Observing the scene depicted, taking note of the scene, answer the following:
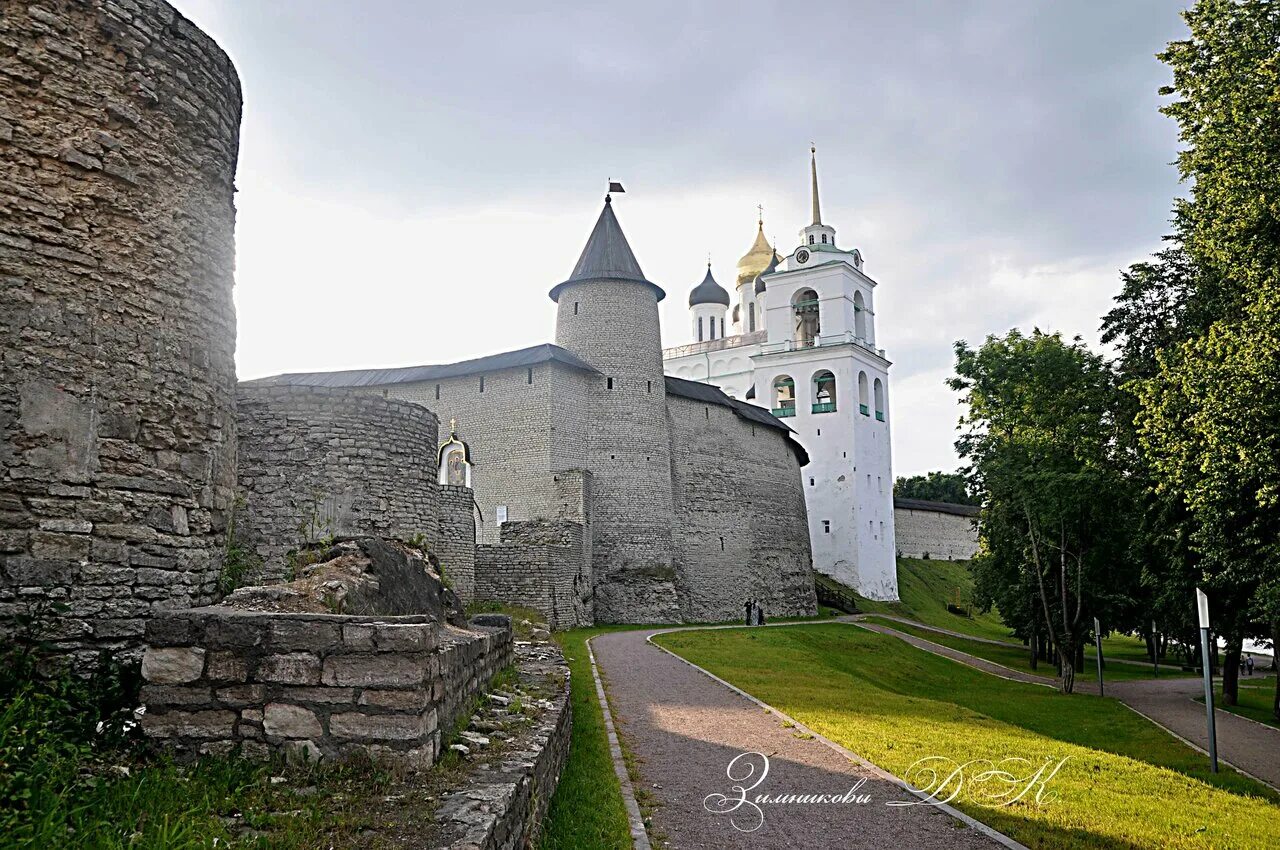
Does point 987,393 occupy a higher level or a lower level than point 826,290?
lower

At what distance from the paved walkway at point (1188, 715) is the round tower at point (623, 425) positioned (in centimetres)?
979

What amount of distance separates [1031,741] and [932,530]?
60.4 meters

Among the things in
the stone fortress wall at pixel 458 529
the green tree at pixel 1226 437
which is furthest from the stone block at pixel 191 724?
the stone fortress wall at pixel 458 529

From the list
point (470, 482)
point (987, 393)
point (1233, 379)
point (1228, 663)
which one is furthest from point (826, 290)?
point (1233, 379)

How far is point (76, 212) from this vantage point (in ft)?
20.7

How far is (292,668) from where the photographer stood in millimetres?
5098

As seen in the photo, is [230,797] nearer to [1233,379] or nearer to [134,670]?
[134,670]

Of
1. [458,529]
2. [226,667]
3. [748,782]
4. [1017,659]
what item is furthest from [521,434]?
[226,667]

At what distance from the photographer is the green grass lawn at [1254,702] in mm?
19397

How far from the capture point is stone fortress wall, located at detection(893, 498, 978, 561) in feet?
221

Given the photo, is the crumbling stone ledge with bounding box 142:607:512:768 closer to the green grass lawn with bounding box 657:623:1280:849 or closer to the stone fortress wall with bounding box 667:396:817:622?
the green grass lawn with bounding box 657:623:1280:849

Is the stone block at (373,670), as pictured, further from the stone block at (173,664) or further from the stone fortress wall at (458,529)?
the stone fortress wall at (458,529)

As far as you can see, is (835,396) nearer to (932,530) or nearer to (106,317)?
(932,530)

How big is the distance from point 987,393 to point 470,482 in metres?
→ 18.7
